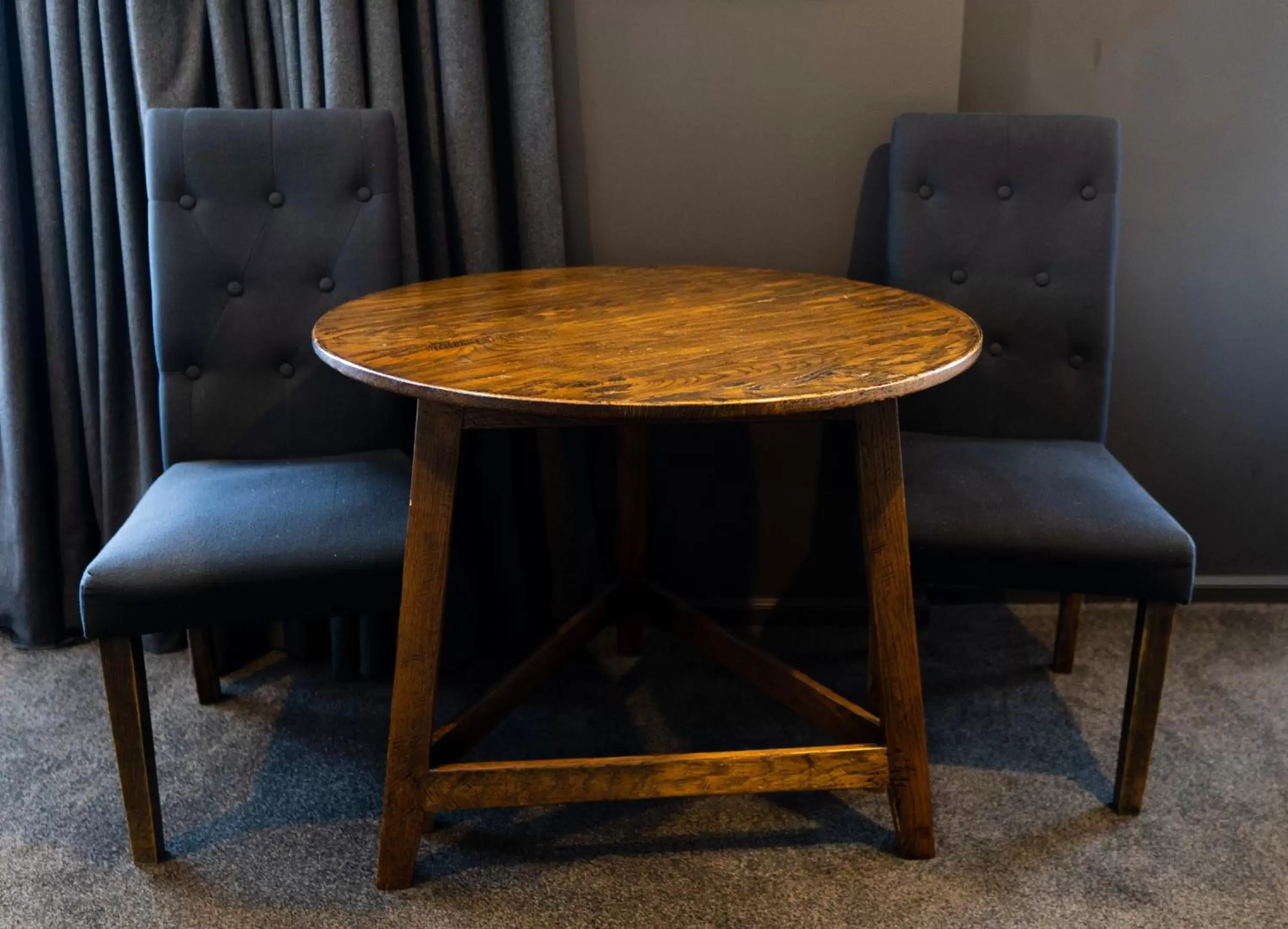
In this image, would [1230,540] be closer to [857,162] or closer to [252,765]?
[857,162]

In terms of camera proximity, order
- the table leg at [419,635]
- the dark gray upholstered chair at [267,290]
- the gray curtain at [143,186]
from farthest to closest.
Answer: the gray curtain at [143,186] → the dark gray upholstered chair at [267,290] → the table leg at [419,635]

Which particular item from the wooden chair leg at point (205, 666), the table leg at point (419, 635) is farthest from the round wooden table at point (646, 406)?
the wooden chair leg at point (205, 666)

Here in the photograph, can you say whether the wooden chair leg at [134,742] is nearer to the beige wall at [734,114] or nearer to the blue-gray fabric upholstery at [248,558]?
the blue-gray fabric upholstery at [248,558]

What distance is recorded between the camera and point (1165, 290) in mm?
2309

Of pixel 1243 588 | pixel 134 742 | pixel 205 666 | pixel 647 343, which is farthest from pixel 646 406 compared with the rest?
pixel 1243 588

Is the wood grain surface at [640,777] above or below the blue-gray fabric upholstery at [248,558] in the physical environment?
below

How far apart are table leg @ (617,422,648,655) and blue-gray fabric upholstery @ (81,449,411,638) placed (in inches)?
19.3

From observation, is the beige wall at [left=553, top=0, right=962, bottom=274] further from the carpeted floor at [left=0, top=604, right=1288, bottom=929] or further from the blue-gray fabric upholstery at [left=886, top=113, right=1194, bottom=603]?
the carpeted floor at [left=0, top=604, right=1288, bottom=929]

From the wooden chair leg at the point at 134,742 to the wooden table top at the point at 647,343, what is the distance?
0.51m

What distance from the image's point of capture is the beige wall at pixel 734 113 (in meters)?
2.05

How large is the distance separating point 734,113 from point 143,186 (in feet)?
3.48

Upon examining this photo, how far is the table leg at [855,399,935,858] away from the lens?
1.50 meters

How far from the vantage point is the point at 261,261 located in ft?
6.21

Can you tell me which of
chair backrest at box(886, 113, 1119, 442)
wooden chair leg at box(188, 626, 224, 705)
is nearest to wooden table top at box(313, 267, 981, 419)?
chair backrest at box(886, 113, 1119, 442)
